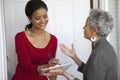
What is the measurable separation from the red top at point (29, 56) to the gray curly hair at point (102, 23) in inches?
26.3

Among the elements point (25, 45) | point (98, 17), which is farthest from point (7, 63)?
point (98, 17)

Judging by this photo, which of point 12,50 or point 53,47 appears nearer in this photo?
point 53,47

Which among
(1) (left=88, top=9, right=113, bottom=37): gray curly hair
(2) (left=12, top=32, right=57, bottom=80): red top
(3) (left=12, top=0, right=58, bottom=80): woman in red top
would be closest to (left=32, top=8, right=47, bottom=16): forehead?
(3) (left=12, top=0, right=58, bottom=80): woman in red top

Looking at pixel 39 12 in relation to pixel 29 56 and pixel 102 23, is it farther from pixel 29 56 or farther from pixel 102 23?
pixel 102 23

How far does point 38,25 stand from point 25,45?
8.9 inches

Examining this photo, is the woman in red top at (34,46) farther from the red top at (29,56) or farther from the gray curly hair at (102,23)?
the gray curly hair at (102,23)

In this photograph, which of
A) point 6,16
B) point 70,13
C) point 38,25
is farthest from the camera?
point 70,13

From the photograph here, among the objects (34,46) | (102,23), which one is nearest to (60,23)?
(34,46)

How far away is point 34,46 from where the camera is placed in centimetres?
273

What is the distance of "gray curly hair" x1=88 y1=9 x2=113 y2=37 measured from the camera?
2.22 metres

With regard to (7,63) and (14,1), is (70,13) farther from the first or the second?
(7,63)

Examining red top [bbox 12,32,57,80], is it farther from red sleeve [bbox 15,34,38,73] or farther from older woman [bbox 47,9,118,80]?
older woman [bbox 47,9,118,80]

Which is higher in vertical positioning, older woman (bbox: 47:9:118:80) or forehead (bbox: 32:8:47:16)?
forehead (bbox: 32:8:47:16)

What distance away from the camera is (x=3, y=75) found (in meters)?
2.99
